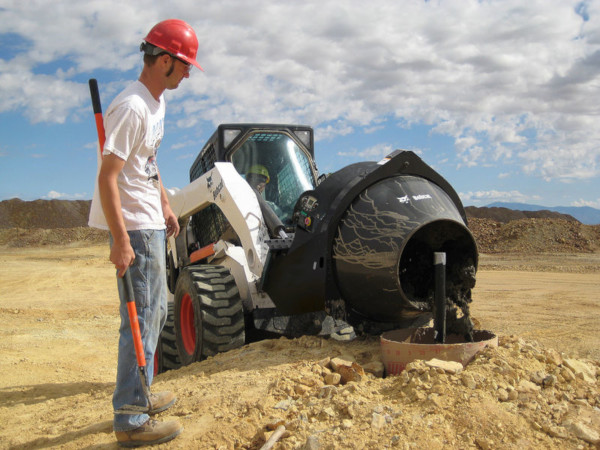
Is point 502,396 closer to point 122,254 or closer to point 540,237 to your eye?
point 122,254

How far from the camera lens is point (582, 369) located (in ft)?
12.6

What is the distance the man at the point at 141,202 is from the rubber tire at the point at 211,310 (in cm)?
137

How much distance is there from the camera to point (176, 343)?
18.6 ft

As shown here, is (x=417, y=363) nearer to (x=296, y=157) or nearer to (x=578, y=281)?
(x=296, y=157)

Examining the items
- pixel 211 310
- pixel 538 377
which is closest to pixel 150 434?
pixel 211 310

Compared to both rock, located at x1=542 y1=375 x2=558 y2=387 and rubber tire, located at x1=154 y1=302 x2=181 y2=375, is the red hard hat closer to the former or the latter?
rock, located at x1=542 y1=375 x2=558 y2=387

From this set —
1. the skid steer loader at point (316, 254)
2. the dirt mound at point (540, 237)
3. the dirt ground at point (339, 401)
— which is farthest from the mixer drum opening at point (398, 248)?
the dirt mound at point (540, 237)

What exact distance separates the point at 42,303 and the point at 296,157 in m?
8.53

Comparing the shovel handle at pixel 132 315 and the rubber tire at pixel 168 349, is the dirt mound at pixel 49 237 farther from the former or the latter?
the shovel handle at pixel 132 315

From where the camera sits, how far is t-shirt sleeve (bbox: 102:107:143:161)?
10.2 feet

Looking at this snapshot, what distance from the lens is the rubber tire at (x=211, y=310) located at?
4.93 m

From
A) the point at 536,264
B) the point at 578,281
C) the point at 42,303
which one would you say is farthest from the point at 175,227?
the point at 536,264

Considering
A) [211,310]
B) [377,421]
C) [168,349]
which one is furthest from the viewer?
[168,349]

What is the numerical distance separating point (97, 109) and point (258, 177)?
116 inches
